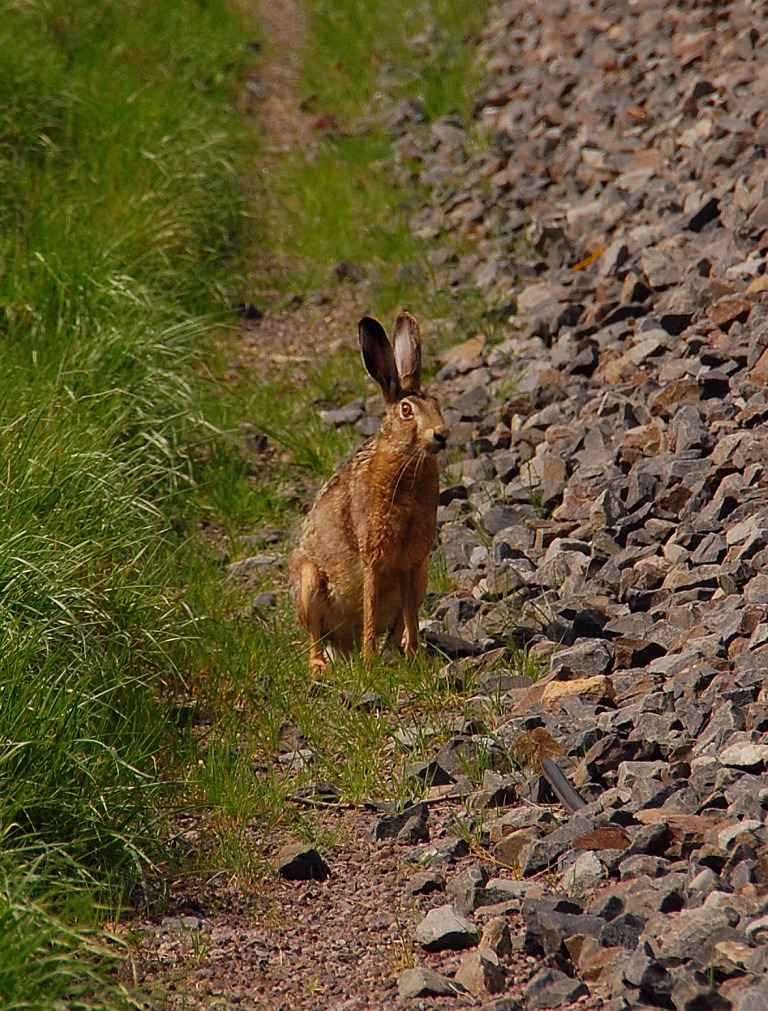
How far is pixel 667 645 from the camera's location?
5129 millimetres

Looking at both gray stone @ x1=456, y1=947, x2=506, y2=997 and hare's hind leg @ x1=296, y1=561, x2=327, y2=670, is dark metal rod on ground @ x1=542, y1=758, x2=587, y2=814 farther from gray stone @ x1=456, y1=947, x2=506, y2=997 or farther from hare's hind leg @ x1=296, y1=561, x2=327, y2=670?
hare's hind leg @ x1=296, y1=561, x2=327, y2=670

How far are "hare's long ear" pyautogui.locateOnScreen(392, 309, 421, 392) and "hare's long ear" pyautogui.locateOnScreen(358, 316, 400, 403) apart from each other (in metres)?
0.04

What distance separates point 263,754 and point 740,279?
144 inches

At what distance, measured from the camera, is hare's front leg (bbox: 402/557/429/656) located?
5797 millimetres

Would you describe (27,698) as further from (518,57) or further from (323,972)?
(518,57)

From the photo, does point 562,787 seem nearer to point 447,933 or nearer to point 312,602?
point 447,933

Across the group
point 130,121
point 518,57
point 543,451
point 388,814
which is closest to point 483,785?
point 388,814

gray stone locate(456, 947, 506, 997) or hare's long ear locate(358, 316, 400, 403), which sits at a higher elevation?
hare's long ear locate(358, 316, 400, 403)

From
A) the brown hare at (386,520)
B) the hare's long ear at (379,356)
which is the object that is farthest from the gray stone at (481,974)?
the hare's long ear at (379,356)

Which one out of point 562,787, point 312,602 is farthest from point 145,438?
point 562,787

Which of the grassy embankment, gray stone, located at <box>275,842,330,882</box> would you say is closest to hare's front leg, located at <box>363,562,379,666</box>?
the grassy embankment

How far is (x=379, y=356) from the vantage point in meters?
5.81

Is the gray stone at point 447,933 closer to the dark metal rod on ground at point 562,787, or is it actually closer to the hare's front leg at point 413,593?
the dark metal rod on ground at point 562,787

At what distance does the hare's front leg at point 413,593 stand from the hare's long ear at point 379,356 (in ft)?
2.32
